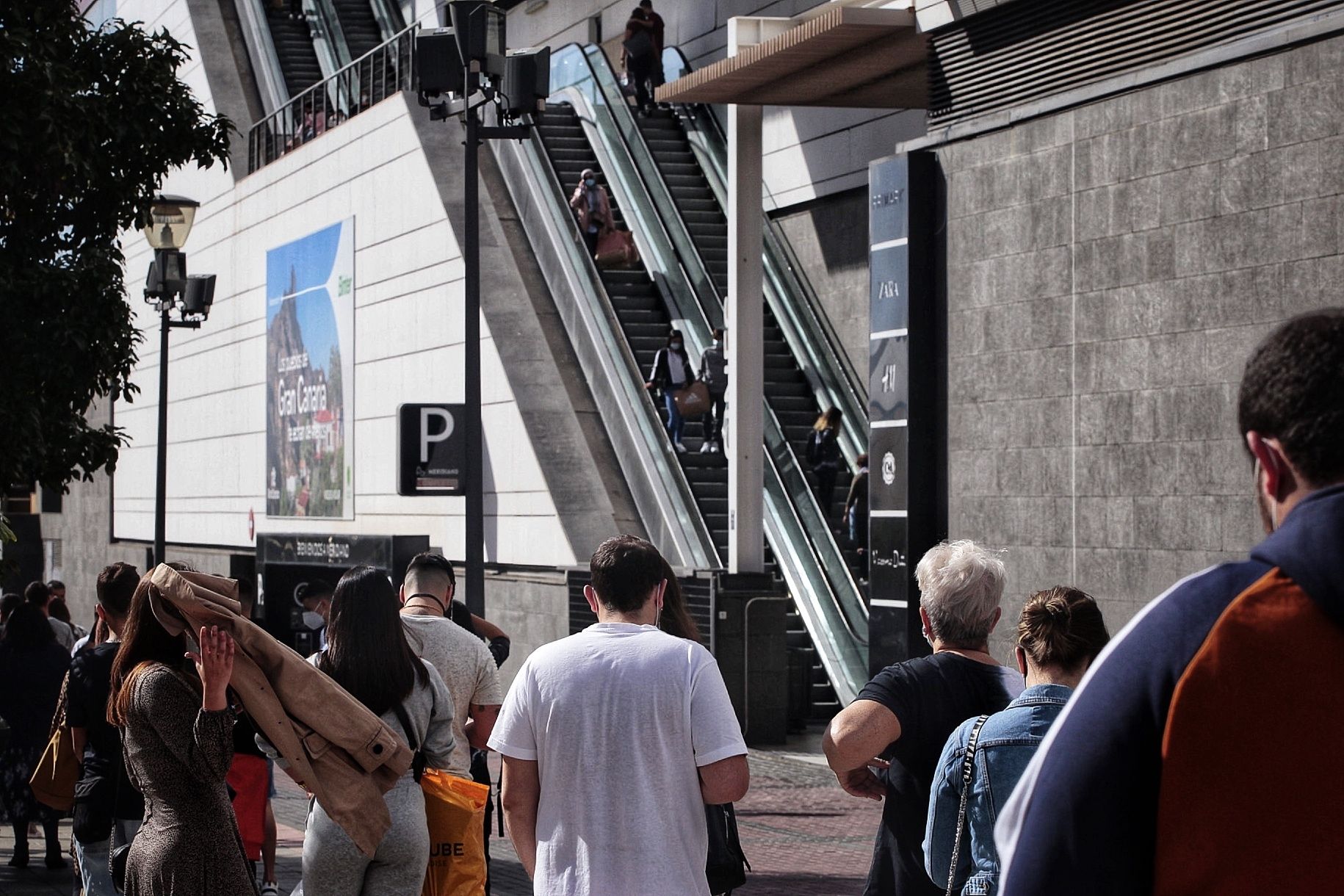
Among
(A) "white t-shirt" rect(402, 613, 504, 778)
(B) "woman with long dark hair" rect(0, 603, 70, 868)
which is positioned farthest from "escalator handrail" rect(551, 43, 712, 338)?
(A) "white t-shirt" rect(402, 613, 504, 778)

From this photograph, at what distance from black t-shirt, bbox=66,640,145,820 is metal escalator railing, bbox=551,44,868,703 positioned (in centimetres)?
922

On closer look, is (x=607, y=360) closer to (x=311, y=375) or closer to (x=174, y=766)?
(x=311, y=375)

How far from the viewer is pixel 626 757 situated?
14.0 ft

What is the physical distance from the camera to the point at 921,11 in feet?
46.8

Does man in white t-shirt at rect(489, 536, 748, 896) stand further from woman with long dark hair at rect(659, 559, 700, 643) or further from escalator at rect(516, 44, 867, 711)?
escalator at rect(516, 44, 867, 711)

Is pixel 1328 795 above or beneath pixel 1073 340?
beneath

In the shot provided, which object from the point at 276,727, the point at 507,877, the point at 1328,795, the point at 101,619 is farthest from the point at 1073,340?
the point at 1328,795

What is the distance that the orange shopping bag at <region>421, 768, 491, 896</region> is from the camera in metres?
5.33

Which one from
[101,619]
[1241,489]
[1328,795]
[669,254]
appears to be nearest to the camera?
[1328,795]

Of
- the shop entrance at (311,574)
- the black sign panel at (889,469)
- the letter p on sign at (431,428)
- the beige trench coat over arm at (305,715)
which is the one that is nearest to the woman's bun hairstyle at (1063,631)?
the beige trench coat over arm at (305,715)

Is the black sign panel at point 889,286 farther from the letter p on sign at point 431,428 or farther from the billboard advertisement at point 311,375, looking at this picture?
the billboard advertisement at point 311,375

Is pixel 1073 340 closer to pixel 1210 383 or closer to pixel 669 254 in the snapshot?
pixel 1210 383

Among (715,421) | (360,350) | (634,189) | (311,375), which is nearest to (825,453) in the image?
(715,421)

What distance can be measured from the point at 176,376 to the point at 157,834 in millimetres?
29859
